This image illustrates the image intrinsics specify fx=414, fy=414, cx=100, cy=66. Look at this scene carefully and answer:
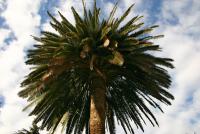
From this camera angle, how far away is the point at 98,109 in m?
13.7

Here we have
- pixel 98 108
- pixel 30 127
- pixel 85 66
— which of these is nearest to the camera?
pixel 98 108

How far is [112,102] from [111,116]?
692 millimetres

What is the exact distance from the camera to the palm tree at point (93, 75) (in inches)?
553

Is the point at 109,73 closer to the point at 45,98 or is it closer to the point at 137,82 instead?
the point at 137,82

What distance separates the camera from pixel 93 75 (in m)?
14.5

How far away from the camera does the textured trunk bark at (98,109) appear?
522 inches

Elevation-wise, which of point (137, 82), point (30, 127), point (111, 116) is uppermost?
point (137, 82)

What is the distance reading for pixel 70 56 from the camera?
46.6 feet

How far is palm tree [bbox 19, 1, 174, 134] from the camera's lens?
14037 mm

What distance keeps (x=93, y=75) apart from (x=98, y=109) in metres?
1.37

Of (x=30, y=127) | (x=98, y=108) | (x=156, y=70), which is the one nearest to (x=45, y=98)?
(x=98, y=108)

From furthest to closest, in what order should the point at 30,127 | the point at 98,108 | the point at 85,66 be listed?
the point at 30,127, the point at 85,66, the point at 98,108

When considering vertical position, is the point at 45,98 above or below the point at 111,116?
above

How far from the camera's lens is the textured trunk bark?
1327 cm
